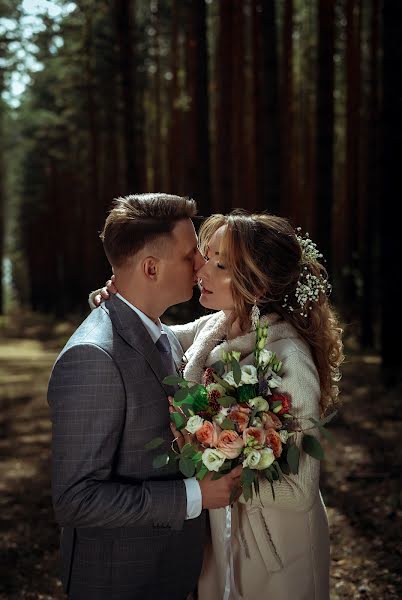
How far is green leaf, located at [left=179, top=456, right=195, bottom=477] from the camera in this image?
3.12m

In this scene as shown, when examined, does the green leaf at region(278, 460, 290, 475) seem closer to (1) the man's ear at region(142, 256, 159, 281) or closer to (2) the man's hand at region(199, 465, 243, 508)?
(2) the man's hand at region(199, 465, 243, 508)

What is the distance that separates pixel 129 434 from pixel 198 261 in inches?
37.9

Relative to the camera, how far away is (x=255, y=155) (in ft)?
56.3

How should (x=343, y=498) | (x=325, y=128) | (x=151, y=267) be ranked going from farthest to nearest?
1. (x=325, y=128)
2. (x=343, y=498)
3. (x=151, y=267)

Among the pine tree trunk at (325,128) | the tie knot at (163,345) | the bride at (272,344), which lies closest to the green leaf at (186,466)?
the bride at (272,344)

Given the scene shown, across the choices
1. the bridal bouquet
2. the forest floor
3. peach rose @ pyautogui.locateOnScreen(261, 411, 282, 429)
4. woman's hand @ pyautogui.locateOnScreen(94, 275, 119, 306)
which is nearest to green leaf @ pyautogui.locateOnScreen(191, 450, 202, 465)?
the bridal bouquet

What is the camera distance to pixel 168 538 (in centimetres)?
333

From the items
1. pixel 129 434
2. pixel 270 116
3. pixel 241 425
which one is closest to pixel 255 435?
pixel 241 425

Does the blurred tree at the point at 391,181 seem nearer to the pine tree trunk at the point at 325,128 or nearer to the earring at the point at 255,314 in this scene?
the pine tree trunk at the point at 325,128

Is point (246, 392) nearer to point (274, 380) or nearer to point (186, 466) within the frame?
point (274, 380)

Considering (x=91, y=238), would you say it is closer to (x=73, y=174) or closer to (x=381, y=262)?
(x=73, y=174)

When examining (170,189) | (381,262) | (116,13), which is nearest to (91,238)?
(170,189)

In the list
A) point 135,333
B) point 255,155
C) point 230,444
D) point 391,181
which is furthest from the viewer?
point 255,155

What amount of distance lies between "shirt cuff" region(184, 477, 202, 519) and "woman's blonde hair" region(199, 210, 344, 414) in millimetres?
923
